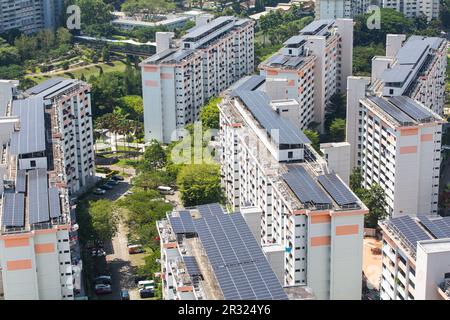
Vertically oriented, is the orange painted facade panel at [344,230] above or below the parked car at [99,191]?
above

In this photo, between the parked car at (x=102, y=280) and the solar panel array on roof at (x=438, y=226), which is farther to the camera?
the parked car at (x=102, y=280)


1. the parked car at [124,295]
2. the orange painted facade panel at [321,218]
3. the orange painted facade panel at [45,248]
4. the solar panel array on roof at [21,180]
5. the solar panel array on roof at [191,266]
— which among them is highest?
the solar panel array on roof at [21,180]

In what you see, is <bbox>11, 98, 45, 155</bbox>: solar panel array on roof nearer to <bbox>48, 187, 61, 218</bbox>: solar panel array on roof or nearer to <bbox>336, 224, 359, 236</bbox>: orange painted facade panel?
<bbox>48, 187, 61, 218</bbox>: solar panel array on roof

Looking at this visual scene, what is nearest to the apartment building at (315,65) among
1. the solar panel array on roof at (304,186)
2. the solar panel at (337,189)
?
the solar panel array on roof at (304,186)

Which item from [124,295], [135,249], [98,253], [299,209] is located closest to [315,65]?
[135,249]

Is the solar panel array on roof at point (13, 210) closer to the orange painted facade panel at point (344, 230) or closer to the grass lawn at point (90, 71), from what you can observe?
the orange painted facade panel at point (344, 230)

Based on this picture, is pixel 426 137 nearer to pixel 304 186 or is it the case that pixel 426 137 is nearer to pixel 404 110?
pixel 404 110

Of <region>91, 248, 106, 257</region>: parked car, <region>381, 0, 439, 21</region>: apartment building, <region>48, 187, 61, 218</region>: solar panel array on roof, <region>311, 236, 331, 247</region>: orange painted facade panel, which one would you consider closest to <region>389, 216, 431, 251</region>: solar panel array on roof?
<region>311, 236, 331, 247</region>: orange painted facade panel
